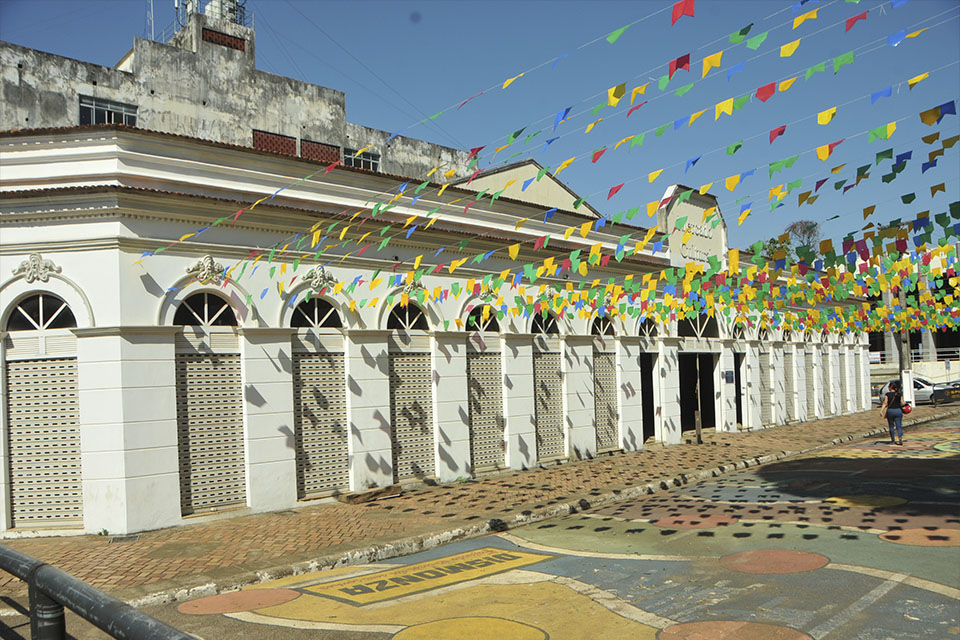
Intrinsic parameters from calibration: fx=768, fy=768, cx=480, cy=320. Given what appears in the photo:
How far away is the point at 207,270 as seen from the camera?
12453 mm

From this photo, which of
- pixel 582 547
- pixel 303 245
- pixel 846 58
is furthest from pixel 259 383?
pixel 846 58

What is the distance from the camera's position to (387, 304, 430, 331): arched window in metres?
15.2

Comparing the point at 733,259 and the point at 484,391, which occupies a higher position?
the point at 733,259

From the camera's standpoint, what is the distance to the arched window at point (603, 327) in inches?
785

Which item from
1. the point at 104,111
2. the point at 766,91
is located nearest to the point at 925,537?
the point at 766,91

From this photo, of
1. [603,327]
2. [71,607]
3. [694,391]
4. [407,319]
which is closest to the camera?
[71,607]

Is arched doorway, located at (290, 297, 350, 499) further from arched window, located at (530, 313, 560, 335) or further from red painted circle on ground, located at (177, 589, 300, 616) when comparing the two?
arched window, located at (530, 313, 560, 335)

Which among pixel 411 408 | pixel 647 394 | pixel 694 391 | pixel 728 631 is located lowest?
pixel 728 631

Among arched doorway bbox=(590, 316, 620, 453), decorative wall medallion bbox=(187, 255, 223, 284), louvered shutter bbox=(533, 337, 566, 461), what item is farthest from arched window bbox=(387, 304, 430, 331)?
arched doorway bbox=(590, 316, 620, 453)

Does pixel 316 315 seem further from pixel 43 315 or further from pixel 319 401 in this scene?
pixel 43 315

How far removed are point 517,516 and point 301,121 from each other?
1802 centimetres

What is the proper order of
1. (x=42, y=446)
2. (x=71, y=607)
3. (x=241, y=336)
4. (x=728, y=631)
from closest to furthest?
(x=71, y=607)
(x=728, y=631)
(x=42, y=446)
(x=241, y=336)

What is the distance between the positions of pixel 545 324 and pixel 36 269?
10.9 metres

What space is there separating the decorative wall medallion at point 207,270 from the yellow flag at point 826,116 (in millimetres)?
9295
